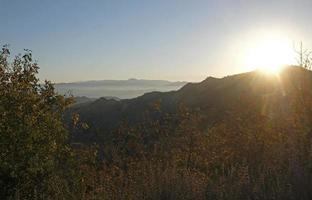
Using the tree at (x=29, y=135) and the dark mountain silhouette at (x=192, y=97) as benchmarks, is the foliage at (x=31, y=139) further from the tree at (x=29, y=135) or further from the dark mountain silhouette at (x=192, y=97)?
the dark mountain silhouette at (x=192, y=97)

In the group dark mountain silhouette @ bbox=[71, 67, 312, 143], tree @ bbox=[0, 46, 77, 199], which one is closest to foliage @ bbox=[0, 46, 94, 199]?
tree @ bbox=[0, 46, 77, 199]

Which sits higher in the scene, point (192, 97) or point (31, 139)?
point (31, 139)

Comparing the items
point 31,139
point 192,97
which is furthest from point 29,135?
point 192,97

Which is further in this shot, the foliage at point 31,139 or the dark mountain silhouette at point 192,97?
the dark mountain silhouette at point 192,97

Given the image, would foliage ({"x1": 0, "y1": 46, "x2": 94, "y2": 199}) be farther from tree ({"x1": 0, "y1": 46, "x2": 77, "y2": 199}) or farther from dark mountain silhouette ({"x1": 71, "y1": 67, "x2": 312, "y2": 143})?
dark mountain silhouette ({"x1": 71, "y1": 67, "x2": 312, "y2": 143})

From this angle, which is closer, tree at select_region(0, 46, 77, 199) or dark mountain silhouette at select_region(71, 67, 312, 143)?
tree at select_region(0, 46, 77, 199)

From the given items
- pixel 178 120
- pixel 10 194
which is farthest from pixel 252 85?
pixel 10 194

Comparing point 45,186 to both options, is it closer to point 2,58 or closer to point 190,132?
point 2,58

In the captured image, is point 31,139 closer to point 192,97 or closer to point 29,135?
point 29,135

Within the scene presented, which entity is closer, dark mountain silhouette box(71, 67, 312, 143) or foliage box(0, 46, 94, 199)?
foliage box(0, 46, 94, 199)

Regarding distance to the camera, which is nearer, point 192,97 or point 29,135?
point 29,135

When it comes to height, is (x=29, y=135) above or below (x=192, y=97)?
above

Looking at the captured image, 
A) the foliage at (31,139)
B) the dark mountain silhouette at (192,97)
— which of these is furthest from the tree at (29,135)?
the dark mountain silhouette at (192,97)

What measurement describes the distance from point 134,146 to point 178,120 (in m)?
1.62
